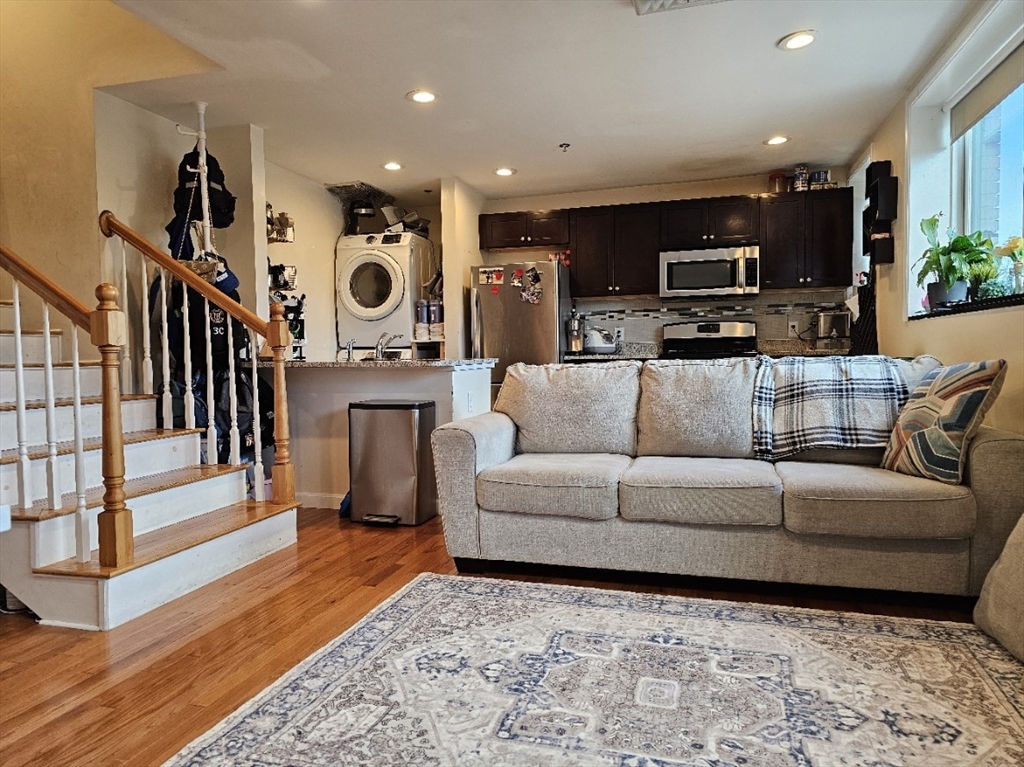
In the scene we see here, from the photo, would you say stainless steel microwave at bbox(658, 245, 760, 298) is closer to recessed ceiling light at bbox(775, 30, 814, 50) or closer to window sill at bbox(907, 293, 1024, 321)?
window sill at bbox(907, 293, 1024, 321)

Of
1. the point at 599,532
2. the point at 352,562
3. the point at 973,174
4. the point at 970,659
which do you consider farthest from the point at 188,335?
the point at 973,174

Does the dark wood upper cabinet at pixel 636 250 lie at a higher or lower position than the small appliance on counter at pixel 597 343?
higher

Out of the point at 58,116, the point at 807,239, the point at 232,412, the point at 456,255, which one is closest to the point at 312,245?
the point at 456,255

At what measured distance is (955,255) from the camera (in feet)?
9.58

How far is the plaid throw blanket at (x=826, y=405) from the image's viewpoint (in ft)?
8.46

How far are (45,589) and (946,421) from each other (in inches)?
124

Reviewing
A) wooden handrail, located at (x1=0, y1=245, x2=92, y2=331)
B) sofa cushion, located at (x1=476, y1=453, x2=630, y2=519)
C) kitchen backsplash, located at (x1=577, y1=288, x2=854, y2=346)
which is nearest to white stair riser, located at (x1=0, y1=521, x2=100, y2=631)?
wooden handrail, located at (x1=0, y1=245, x2=92, y2=331)

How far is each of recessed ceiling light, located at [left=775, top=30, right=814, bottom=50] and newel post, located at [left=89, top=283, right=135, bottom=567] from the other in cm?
305

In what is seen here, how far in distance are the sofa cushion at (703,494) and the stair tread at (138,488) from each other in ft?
6.26

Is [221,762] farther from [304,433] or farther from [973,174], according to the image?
[973,174]

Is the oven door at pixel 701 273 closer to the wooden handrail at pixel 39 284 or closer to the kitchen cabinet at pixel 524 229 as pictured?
the kitchen cabinet at pixel 524 229

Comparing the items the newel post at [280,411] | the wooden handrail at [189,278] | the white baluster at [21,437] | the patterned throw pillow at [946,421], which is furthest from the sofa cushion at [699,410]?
the white baluster at [21,437]

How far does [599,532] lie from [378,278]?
12.4ft

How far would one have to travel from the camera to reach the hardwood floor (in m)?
1.51
